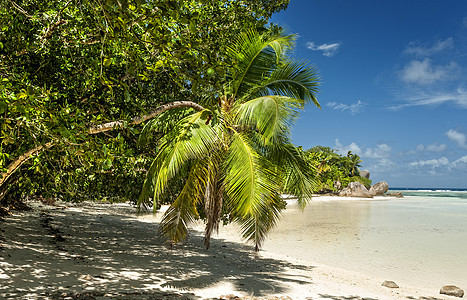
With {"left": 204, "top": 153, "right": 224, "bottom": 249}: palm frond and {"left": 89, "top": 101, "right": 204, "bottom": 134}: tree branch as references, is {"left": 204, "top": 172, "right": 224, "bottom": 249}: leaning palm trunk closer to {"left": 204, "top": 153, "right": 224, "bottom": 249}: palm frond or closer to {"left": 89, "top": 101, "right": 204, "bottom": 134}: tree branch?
{"left": 204, "top": 153, "right": 224, "bottom": 249}: palm frond

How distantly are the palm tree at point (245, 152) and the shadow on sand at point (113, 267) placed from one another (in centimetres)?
99

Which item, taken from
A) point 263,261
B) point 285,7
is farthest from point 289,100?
point 263,261

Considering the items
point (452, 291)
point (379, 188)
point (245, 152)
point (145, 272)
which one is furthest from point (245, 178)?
point (379, 188)

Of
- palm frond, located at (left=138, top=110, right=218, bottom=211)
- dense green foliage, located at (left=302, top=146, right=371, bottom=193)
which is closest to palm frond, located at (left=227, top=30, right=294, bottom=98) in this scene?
palm frond, located at (left=138, top=110, right=218, bottom=211)

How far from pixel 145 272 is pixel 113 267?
760 millimetres

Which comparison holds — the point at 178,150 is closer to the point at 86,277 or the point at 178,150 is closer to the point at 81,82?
the point at 81,82

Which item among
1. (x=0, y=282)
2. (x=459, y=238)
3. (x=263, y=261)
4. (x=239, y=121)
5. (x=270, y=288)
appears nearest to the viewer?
(x=0, y=282)

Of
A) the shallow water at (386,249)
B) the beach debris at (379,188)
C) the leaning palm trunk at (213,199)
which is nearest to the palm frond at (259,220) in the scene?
the leaning palm trunk at (213,199)

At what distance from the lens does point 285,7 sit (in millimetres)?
9852

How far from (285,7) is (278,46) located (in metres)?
2.26

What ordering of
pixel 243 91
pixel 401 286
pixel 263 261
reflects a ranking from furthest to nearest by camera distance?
pixel 263 261 → pixel 401 286 → pixel 243 91

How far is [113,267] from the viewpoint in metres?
7.58

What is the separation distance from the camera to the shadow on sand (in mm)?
5754

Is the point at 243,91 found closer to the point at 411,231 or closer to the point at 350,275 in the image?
the point at 350,275
